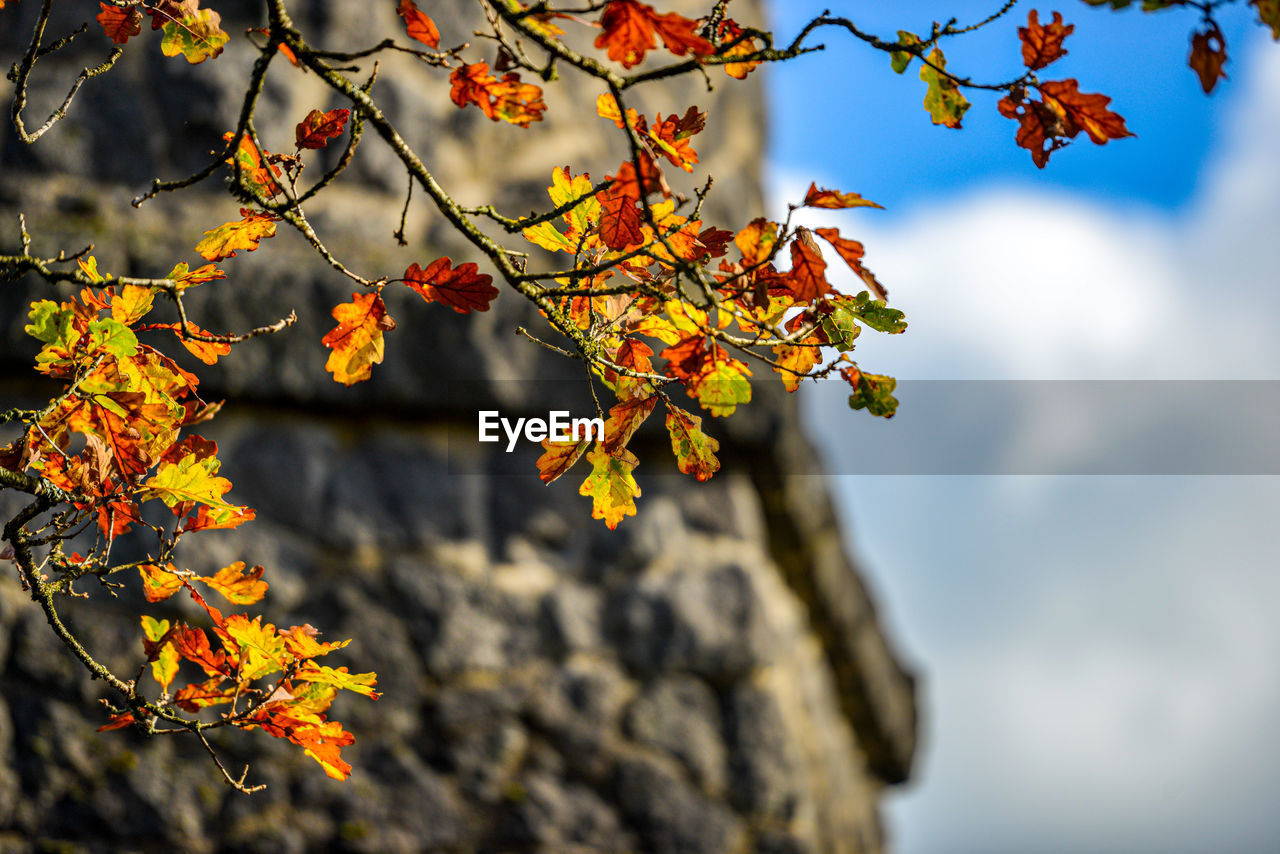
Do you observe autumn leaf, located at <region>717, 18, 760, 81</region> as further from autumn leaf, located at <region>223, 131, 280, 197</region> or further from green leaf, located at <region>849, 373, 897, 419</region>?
autumn leaf, located at <region>223, 131, 280, 197</region>

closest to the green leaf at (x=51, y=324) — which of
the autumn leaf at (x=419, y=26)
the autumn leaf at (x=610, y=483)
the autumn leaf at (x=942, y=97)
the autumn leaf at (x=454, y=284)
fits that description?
the autumn leaf at (x=454, y=284)

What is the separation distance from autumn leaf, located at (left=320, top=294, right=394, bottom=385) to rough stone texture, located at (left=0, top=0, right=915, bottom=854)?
1294 millimetres

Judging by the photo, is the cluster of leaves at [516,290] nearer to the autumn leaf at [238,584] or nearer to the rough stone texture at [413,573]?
the autumn leaf at [238,584]

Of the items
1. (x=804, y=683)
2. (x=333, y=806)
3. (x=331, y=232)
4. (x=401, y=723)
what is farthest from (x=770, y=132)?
(x=333, y=806)

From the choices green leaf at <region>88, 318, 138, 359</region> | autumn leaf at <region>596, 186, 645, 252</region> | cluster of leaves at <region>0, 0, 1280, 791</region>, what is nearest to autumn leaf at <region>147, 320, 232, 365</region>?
cluster of leaves at <region>0, 0, 1280, 791</region>

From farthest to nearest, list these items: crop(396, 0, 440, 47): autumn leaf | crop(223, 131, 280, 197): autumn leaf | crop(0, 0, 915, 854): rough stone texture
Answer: crop(0, 0, 915, 854): rough stone texture → crop(223, 131, 280, 197): autumn leaf → crop(396, 0, 440, 47): autumn leaf

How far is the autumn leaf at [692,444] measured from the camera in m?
0.97

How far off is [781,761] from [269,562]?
1.42m

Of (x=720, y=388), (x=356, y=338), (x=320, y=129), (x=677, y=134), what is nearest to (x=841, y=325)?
(x=720, y=388)

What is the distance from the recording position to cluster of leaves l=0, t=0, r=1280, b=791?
804mm

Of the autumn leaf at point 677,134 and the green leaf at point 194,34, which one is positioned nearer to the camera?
the autumn leaf at point 677,134

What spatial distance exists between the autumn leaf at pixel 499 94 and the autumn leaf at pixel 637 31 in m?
0.18

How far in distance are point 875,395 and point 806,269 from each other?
0.17 metres

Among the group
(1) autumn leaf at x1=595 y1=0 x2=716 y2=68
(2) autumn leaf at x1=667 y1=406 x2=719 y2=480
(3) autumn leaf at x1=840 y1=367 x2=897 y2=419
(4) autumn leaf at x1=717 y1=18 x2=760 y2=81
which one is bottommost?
(2) autumn leaf at x1=667 y1=406 x2=719 y2=480
